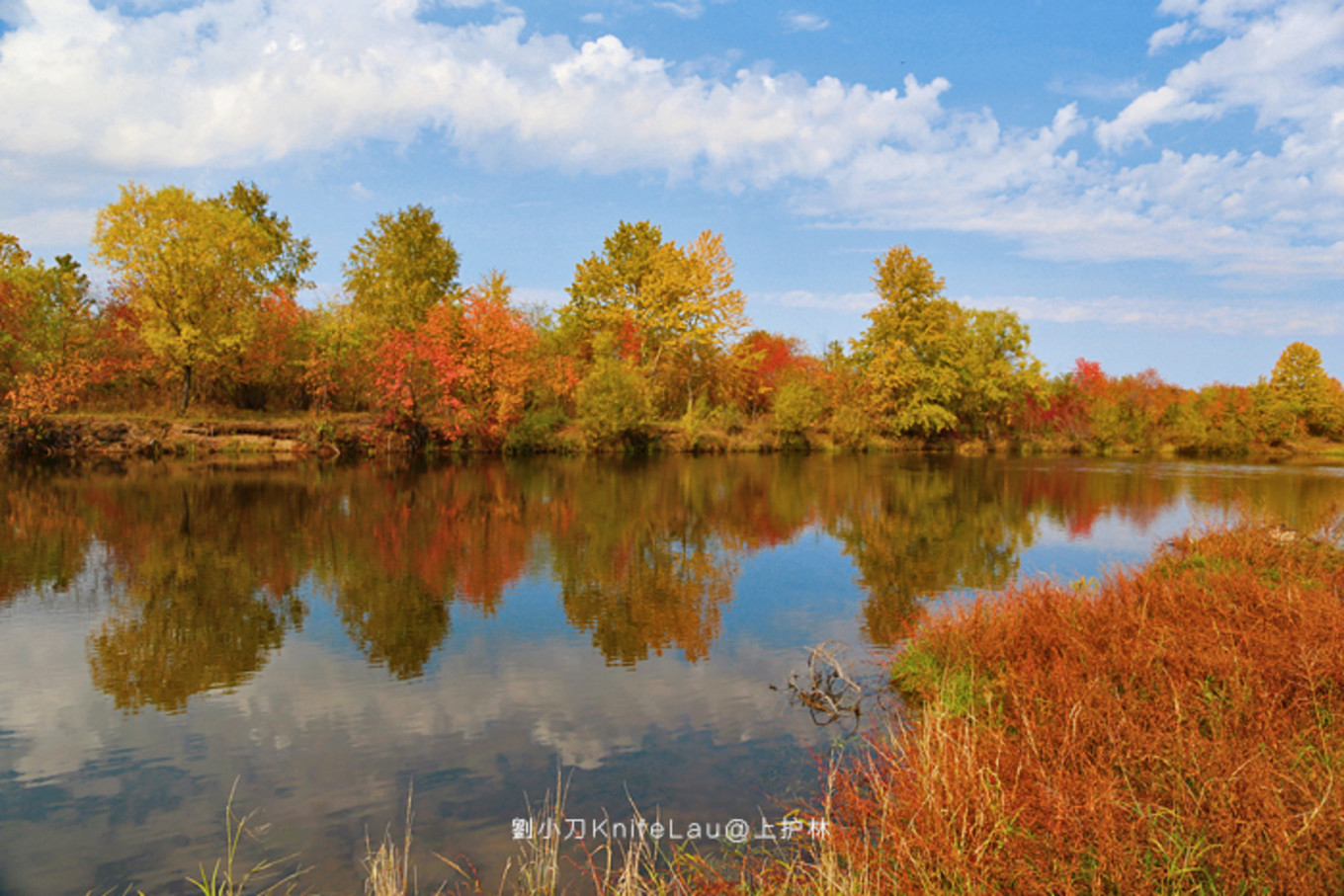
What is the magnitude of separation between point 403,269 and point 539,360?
13.2 metres

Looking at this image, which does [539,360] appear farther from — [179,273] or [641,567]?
[641,567]

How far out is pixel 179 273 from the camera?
1467 inches

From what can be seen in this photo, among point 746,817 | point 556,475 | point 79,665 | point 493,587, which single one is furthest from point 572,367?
point 746,817

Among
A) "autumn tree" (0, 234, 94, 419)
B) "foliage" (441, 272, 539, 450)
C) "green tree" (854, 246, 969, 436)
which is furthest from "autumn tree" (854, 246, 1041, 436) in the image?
"autumn tree" (0, 234, 94, 419)

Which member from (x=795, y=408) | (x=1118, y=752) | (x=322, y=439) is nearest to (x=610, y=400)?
(x=795, y=408)

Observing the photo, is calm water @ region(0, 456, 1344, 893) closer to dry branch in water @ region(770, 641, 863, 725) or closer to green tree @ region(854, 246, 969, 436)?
dry branch in water @ region(770, 641, 863, 725)

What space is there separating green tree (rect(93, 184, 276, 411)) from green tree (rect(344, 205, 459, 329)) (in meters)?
10.7

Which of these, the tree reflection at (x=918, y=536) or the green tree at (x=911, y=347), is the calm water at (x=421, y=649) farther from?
the green tree at (x=911, y=347)

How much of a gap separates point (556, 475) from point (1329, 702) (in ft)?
94.1

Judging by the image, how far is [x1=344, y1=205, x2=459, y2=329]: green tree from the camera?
4956 cm

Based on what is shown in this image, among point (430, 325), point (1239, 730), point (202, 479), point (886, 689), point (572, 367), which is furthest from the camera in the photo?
point (572, 367)

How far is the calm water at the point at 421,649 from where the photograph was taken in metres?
6.17

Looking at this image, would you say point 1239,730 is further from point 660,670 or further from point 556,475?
point 556,475

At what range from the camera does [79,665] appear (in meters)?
9.30
